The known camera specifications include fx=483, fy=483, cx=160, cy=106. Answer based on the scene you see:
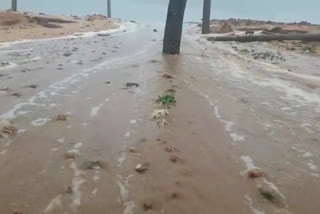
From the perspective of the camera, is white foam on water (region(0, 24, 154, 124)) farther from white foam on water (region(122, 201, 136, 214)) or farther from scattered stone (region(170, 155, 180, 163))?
white foam on water (region(122, 201, 136, 214))

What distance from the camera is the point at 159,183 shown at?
3402 millimetres

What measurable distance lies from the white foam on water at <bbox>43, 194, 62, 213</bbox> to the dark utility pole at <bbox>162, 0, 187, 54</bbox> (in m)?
9.85

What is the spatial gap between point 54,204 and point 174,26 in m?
10.5

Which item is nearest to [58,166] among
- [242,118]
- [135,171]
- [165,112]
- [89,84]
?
[135,171]

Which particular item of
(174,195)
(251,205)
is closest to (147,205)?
(174,195)

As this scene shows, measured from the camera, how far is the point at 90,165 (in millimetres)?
3680

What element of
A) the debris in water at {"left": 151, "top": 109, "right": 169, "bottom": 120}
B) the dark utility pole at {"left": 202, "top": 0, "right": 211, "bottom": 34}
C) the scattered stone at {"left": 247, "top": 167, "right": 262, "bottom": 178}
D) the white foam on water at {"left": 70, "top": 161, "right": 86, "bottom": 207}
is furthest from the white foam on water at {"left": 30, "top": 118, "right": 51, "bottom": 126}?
the dark utility pole at {"left": 202, "top": 0, "right": 211, "bottom": 34}

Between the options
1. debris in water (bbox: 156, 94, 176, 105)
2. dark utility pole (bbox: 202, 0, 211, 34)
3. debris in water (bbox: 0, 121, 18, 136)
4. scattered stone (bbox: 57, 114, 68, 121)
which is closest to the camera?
debris in water (bbox: 0, 121, 18, 136)

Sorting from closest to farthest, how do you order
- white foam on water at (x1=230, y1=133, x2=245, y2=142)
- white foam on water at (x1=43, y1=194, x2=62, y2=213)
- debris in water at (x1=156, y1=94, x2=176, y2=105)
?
white foam on water at (x1=43, y1=194, x2=62, y2=213)
white foam on water at (x1=230, y1=133, x2=245, y2=142)
debris in water at (x1=156, y1=94, x2=176, y2=105)

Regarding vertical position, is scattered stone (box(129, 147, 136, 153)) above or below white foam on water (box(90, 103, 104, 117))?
below

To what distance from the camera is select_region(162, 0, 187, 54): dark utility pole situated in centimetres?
1278

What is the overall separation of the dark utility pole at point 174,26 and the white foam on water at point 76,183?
935cm

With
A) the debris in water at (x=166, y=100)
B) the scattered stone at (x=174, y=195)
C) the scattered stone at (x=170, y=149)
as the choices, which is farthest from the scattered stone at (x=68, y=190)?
the debris in water at (x=166, y=100)

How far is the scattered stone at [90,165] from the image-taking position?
11.9 feet
